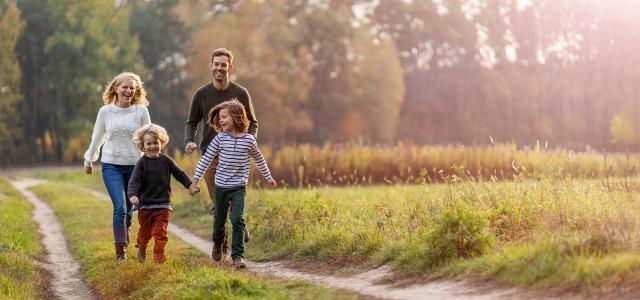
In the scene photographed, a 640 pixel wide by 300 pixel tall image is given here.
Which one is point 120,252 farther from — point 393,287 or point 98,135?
point 393,287

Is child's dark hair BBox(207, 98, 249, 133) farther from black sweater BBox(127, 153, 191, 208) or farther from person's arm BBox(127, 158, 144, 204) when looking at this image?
person's arm BBox(127, 158, 144, 204)

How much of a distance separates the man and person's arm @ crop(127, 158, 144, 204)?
2.64ft

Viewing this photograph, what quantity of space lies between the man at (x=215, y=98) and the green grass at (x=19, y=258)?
2389 millimetres

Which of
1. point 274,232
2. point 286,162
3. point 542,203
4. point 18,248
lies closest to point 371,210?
point 274,232

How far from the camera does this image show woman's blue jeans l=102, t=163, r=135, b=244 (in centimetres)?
1073

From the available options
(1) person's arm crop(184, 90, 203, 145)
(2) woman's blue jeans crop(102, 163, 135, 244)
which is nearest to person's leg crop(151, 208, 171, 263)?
(2) woman's blue jeans crop(102, 163, 135, 244)

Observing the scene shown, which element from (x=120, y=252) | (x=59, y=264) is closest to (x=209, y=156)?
(x=120, y=252)

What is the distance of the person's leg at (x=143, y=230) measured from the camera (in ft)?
33.6

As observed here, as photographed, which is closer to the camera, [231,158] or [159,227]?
[231,158]

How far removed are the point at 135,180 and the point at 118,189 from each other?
713mm

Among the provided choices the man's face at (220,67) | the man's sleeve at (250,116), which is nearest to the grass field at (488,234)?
the man's sleeve at (250,116)

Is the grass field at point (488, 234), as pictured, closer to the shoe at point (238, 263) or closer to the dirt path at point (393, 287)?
the dirt path at point (393, 287)

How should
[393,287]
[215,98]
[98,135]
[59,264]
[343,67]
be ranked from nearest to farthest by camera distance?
[393,287] → [98,135] → [215,98] → [59,264] → [343,67]

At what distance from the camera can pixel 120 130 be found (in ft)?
35.4
